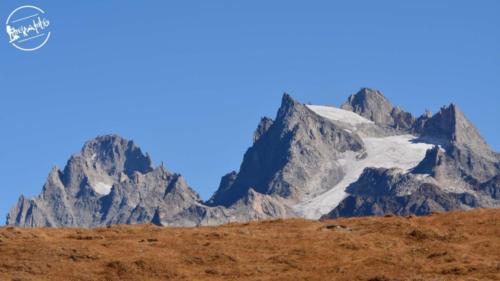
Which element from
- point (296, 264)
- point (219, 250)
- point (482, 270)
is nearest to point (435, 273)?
point (482, 270)

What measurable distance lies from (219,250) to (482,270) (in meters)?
19.6

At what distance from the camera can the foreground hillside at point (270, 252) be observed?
254 feet

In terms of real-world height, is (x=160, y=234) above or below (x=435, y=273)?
above

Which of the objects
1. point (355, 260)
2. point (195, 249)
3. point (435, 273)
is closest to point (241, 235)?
point (195, 249)

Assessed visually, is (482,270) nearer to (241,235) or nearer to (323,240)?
(323,240)

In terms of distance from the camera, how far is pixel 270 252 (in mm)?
84438

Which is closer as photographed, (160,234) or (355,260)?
(355,260)

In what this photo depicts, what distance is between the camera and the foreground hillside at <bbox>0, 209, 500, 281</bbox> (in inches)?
3049

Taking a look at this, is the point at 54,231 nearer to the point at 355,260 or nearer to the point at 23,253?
the point at 23,253

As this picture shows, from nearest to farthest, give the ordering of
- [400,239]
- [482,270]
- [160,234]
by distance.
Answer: [482,270]
[400,239]
[160,234]

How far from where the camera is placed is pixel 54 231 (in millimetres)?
93062

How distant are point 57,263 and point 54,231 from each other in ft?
43.6

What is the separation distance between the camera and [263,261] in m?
81.8

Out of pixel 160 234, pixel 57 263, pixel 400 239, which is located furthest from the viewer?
pixel 160 234
